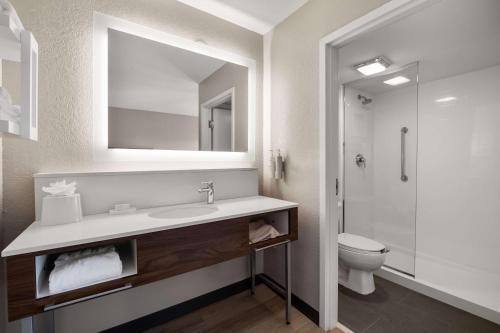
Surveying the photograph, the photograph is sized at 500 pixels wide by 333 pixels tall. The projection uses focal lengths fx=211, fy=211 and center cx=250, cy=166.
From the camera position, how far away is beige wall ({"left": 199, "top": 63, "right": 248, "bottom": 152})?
1789mm

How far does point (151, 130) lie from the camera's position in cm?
151

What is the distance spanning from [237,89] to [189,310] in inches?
72.7

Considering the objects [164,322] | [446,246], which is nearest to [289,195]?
[164,322]

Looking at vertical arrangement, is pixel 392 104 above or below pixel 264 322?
above

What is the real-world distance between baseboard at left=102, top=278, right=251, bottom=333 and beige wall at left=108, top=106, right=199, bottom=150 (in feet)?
3.87

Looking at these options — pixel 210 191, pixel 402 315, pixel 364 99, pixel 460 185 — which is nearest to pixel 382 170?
pixel 460 185

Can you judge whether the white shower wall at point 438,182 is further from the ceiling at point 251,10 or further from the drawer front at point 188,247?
the drawer front at point 188,247

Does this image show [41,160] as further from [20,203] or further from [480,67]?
[480,67]

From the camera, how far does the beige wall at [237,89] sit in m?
1.79

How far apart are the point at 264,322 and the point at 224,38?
2260 mm

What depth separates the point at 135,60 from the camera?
1458 millimetres

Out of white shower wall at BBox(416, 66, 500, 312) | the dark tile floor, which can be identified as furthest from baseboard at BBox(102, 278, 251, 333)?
white shower wall at BBox(416, 66, 500, 312)

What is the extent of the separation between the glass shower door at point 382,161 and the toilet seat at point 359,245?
0.53m

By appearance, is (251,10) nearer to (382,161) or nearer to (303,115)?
(303,115)
